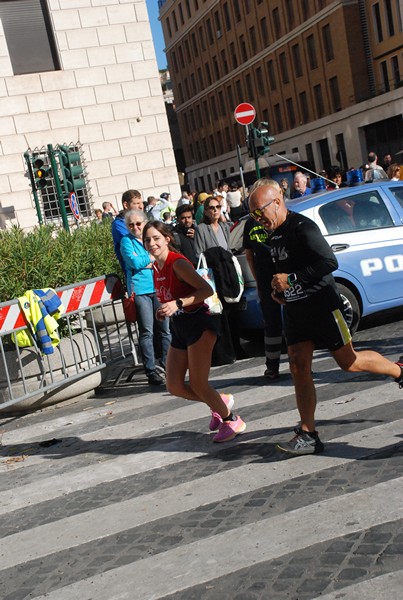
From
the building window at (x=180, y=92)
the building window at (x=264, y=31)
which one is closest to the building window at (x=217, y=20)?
the building window at (x=264, y=31)

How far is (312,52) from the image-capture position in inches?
2151

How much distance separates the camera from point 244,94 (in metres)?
67.1

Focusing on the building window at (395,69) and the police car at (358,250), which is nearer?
the police car at (358,250)

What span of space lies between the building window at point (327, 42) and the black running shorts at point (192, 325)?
48.9 meters

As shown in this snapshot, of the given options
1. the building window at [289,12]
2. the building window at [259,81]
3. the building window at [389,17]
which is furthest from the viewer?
the building window at [259,81]

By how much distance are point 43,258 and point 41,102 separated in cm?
1760

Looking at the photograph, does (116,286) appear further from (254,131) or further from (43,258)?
(254,131)

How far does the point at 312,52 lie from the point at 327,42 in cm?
213

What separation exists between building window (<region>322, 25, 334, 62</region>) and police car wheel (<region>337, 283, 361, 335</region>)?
150 feet

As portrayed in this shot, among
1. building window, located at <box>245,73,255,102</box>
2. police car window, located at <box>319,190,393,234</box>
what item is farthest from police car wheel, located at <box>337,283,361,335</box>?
building window, located at <box>245,73,255,102</box>

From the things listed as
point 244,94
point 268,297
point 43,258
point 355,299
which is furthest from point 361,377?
point 244,94

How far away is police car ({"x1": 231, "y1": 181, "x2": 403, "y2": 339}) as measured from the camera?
367 inches

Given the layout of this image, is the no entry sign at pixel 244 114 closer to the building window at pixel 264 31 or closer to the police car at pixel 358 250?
the police car at pixel 358 250

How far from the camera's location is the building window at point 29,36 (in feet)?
84.3
